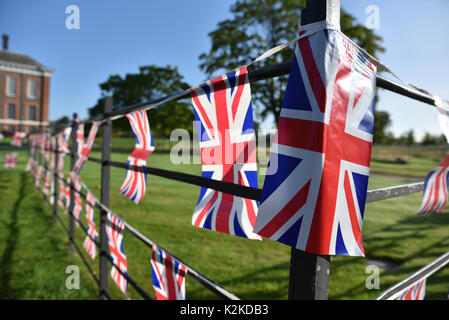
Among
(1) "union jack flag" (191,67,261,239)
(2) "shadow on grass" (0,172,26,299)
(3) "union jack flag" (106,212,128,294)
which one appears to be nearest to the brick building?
(2) "shadow on grass" (0,172,26,299)

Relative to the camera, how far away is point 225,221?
1146 millimetres

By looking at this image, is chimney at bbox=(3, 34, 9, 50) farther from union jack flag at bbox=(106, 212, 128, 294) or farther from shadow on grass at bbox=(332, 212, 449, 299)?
shadow on grass at bbox=(332, 212, 449, 299)

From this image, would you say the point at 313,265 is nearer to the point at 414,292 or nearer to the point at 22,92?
the point at 414,292

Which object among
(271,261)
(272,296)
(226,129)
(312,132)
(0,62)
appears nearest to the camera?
(312,132)

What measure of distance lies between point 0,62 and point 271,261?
62153 millimetres

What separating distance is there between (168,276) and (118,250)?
100 cm

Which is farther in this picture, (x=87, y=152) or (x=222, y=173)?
(x=87, y=152)

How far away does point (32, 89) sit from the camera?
52.0 meters

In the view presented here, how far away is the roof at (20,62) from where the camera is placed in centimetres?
5024

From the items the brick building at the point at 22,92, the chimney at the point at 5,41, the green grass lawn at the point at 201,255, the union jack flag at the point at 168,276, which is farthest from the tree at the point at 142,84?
the union jack flag at the point at 168,276

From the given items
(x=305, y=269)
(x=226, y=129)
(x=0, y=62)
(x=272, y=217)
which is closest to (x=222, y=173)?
(x=226, y=129)

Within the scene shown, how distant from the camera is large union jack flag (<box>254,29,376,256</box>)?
2.44 feet
